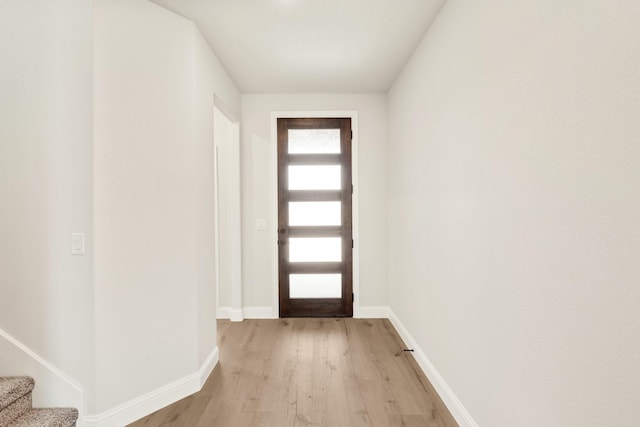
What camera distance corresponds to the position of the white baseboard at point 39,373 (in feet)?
6.27

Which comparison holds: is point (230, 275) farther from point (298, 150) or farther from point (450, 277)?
point (450, 277)

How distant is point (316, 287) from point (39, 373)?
8.49 ft

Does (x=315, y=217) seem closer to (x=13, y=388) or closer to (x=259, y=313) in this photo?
(x=259, y=313)

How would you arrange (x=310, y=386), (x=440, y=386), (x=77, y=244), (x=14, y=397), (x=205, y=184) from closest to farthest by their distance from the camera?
(x=14, y=397)
(x=77, y=244)
(x=440, y=386)
(x=310, y=386)
(x=205, y=184)

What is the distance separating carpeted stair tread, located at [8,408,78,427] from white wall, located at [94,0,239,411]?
5.8 inches

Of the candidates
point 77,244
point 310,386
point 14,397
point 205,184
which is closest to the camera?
point 14,397

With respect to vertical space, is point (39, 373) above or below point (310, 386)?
above

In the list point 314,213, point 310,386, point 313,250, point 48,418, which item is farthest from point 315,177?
point 48,418

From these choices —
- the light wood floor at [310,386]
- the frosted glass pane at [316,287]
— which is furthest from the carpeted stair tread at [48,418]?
the frosted glass pane at [316,287]

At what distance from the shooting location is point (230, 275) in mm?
3871

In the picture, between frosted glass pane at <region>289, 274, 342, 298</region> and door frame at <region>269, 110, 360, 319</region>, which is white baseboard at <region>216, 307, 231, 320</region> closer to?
door frame at <region>269, 110, 360, 319</region>

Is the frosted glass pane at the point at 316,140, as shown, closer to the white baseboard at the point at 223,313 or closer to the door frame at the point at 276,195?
the door frame at the point at 276,195

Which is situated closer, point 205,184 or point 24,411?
point 24,411

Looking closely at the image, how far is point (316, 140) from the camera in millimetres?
3910
